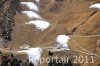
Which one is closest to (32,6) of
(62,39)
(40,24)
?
(40,24)

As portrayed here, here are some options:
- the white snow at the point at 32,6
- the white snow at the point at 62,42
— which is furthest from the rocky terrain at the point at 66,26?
the white snow at the point at 32,6

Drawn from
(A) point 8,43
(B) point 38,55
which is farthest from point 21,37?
(B) point 38,55

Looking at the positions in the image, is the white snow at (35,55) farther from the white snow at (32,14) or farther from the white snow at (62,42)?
the white snow at (32,14)

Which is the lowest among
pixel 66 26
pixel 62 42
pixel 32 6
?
pixel 62 42

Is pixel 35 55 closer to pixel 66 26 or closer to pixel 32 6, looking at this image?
pixel 66 26

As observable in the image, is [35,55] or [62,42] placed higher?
[62,42]

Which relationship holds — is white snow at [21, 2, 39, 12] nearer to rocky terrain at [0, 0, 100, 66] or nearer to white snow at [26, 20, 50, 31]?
rocky terrain at [0, 0, 100, 66]

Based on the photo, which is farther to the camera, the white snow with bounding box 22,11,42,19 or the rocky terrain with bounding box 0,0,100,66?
the white snow with bounding box 22,11,42,19

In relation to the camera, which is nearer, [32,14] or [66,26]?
[66,26]

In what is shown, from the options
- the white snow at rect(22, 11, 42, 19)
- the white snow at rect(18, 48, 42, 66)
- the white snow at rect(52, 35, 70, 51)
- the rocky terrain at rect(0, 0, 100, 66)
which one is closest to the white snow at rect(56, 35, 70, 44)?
the white snow at rect(52, 35, 70, 51)
